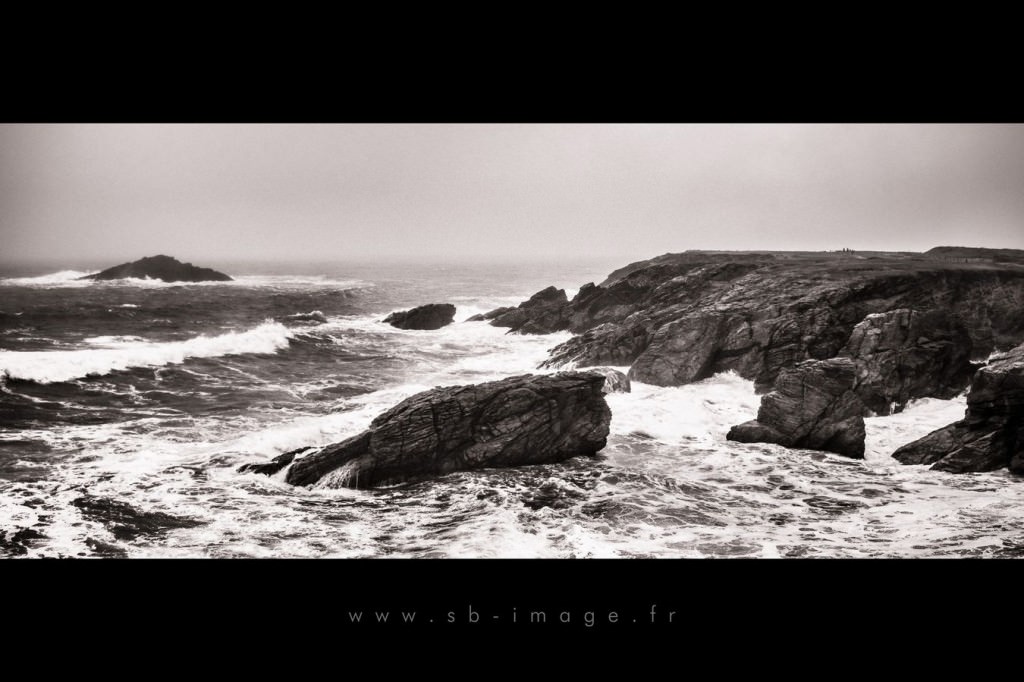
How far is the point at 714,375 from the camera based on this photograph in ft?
44.2

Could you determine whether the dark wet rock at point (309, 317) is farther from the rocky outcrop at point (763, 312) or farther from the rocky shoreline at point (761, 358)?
the rocky outcrop at point (763, 312)

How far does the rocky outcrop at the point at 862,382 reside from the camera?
31.4 feet

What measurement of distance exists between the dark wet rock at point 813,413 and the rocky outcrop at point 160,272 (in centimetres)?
1595

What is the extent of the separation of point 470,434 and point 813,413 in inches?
271

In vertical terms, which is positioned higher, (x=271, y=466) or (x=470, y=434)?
(x=470, y=434)

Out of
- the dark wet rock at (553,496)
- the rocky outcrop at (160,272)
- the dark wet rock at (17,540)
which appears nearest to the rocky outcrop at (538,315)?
the dark wet rock at (553,496)

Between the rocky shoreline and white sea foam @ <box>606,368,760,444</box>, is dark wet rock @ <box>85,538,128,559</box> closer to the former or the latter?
the rocky shoreline

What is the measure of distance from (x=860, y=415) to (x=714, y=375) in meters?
4.12

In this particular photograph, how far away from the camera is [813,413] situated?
9648mm

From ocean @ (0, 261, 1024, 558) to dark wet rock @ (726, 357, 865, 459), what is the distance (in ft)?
1.02

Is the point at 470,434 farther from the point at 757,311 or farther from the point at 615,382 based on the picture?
the point at 757,311

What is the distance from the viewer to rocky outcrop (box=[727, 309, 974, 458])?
9.57 m

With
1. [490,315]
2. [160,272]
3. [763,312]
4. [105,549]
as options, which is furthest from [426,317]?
[763,312]

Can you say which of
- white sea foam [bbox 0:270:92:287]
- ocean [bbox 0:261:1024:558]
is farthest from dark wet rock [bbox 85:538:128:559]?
white sea foam [bbox 0:270:92:287]
